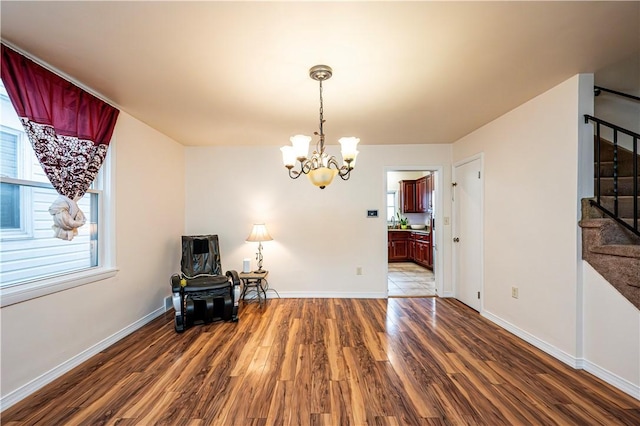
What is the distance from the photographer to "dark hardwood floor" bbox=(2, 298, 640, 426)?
174cm

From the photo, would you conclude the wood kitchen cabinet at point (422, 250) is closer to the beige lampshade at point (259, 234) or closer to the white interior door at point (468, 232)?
the white interior door at point (468, 232)

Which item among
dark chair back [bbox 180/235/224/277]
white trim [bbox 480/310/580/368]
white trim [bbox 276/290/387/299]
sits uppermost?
dark chair back [bbox 180/235/224/277]

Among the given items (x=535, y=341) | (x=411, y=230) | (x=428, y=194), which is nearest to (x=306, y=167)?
(x=535, y=341)

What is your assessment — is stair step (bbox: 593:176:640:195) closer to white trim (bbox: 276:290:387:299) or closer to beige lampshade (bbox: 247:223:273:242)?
white trim (bbox: 276:290:387:299)

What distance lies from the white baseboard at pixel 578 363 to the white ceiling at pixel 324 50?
240 cm

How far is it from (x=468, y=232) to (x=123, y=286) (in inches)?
176

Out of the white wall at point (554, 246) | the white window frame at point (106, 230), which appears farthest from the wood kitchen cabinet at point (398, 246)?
the white window frame at point (106, 230)

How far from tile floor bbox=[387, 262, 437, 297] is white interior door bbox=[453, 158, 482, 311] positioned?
0.62 metres

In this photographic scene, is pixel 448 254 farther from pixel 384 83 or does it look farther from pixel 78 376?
pixel 78 376

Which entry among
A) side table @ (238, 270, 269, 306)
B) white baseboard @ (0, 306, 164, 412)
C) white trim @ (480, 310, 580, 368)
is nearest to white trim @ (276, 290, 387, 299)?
side table @ (238, 270, 269, 306)

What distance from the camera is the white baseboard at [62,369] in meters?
1.85

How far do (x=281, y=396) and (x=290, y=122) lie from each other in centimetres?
281

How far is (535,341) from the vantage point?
2672 millimetres

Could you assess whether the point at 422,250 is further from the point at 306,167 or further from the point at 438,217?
the point at 306,167
